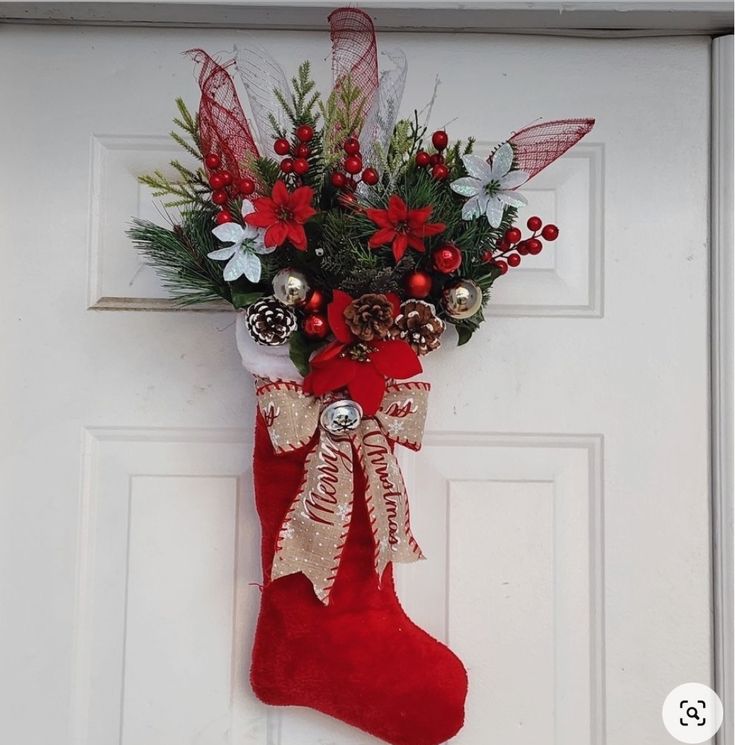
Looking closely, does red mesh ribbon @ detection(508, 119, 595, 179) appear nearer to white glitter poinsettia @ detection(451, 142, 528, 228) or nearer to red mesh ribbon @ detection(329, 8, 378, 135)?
white glitter poinsettia @ detection(451, 142, 528, 228)

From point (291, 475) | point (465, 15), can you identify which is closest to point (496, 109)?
point (465, 15)

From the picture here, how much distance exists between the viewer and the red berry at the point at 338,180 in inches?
25.9

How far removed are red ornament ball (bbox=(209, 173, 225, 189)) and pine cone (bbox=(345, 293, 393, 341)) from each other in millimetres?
182

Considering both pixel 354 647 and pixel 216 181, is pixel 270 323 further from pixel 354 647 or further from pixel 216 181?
pixel 354 647

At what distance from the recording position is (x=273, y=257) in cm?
67

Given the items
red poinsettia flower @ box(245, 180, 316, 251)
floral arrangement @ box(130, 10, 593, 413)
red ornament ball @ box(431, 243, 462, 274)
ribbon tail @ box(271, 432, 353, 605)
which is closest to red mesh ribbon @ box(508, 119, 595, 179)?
floral arrangement @ box(130, 10, 593, 413)

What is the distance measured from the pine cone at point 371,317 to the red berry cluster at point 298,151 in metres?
0.14

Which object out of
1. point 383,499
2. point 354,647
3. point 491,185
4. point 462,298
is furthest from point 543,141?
point 354,647

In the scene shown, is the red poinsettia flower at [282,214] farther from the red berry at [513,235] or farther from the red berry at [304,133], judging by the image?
the red berry at [513,235]

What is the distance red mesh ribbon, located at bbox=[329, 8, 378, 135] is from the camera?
2.19ft

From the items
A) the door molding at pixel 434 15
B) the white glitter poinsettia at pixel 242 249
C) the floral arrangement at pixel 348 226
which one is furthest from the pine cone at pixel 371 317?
the door molding at pixel 434 15

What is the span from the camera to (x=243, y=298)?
670 millimetres

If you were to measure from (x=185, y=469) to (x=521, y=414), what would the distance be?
0.44 meters

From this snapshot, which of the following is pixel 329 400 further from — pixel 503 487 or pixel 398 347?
pixel 503 487
